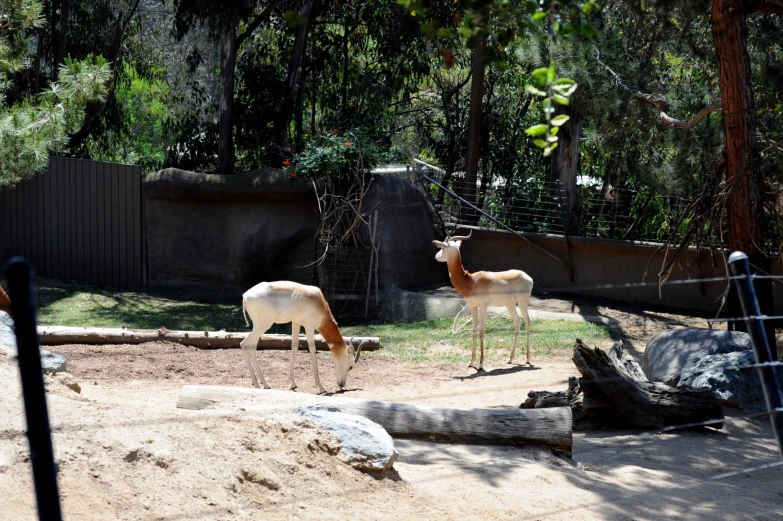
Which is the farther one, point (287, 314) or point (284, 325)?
point (284, 325)

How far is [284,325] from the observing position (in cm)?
1387

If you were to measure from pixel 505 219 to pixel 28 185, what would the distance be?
9.61 metres

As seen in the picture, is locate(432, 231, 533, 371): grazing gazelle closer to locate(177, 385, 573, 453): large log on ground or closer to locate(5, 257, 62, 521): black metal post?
locate(177, 385, 573, 453): large log on ground

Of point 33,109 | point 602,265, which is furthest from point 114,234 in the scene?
point 602,265

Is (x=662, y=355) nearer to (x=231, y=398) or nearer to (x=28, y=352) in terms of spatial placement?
(x=231, y=398)

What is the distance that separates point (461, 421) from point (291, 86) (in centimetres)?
1326

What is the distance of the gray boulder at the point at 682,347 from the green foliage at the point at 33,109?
8.26m

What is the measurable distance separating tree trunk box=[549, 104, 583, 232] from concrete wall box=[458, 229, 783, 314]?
68 cm

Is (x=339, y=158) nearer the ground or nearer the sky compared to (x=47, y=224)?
nearer the sky

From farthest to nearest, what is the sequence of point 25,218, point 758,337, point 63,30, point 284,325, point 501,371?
point 63,30 → point 25,218 → point 284,325 → point 501,371 → point 758,337

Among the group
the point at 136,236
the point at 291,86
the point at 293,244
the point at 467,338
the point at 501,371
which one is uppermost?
the point at 291,86

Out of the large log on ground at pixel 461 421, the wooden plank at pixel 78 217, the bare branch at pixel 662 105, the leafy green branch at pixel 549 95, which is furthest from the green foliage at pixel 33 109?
the leafy green branch at pixel 549 95

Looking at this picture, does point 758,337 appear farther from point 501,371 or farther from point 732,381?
point 501,371

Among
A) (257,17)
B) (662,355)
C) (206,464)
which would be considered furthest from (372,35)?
(206,464)
